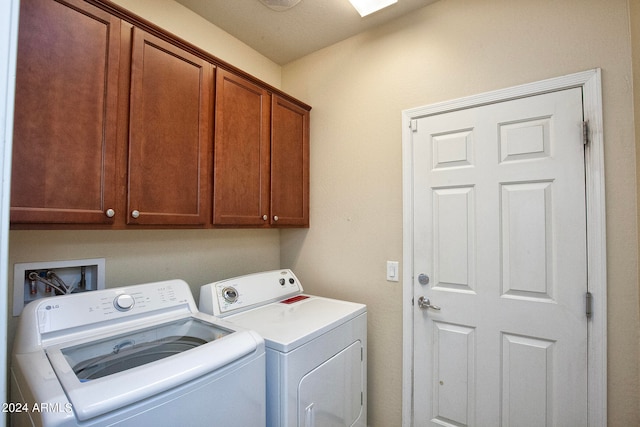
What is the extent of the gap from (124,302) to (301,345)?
0.78 metres

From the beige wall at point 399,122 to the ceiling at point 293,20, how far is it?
0.09 metres

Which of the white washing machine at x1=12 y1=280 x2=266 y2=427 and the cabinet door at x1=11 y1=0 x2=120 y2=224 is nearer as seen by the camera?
the white washing machine at x1=12 y1=280 x2=266 y2=427

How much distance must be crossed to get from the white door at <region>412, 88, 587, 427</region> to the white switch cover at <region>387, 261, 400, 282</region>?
0.40ft

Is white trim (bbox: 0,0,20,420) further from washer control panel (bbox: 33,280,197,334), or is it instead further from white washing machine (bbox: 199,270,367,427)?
white washing machine (bbox: 199,270,367,427)

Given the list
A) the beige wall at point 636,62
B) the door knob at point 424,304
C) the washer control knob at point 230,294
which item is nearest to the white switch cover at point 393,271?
the door knob at point 424,304

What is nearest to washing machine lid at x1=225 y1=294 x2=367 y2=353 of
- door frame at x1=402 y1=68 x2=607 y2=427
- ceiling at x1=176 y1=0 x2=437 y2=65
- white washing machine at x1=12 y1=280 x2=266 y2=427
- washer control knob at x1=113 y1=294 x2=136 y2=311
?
white washing machine at x1=12 y1=280 x2=266 y2=427

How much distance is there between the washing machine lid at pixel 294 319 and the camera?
1.26 metres

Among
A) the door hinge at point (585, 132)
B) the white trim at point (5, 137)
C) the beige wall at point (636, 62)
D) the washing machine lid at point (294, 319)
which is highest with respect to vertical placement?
the beige wall at point (636, 62)

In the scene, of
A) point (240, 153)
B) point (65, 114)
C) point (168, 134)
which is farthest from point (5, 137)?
point (240, 153)

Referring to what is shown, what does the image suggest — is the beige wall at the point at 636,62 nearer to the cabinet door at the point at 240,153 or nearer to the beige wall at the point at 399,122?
the beige wall at the point at 399,122

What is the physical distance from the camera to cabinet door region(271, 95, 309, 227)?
1911mm

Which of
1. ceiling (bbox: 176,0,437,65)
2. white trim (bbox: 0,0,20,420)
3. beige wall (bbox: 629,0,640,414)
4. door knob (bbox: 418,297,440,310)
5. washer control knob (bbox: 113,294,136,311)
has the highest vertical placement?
ceiling (bbox: 176,0,437,65)

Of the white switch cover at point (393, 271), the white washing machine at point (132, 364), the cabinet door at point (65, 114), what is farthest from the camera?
the white switch cover at point (393, 271)

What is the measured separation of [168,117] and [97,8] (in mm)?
449
